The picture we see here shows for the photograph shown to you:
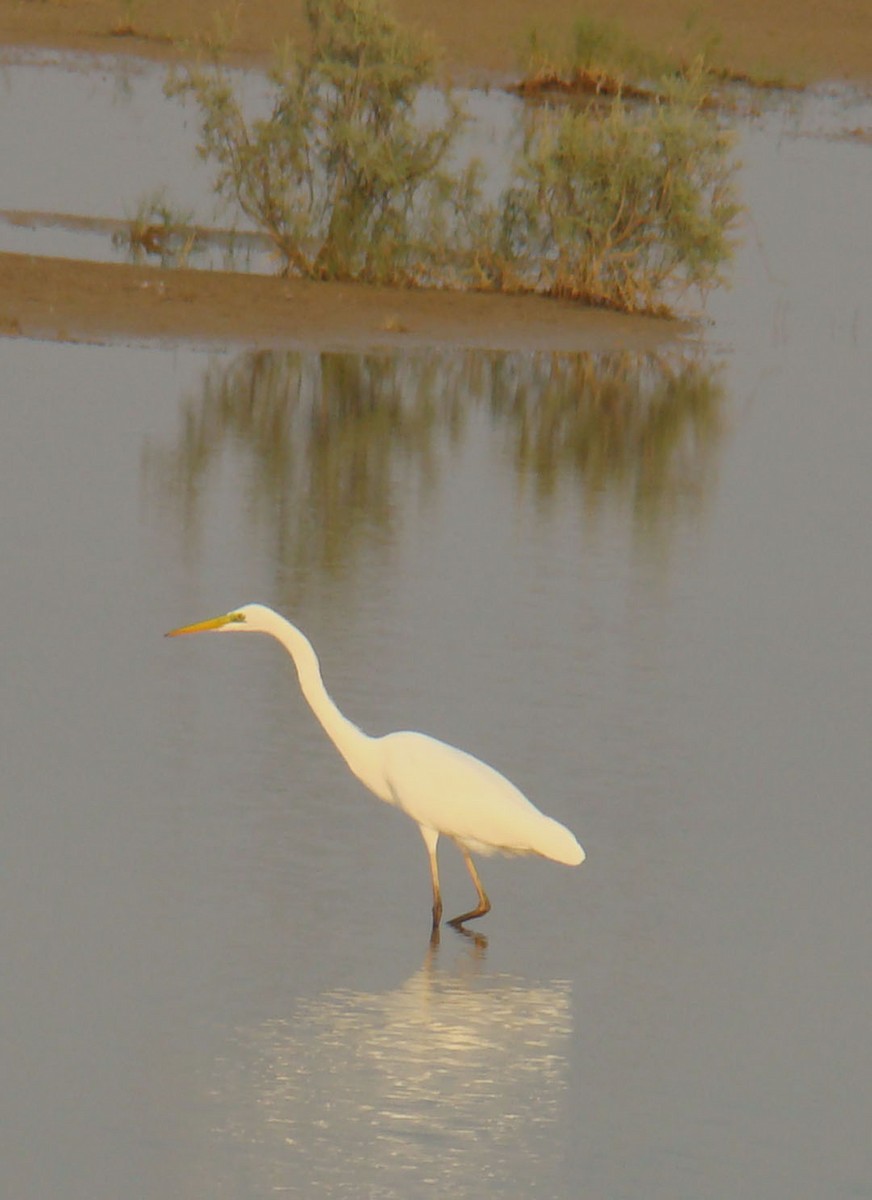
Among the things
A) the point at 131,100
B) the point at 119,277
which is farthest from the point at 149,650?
the point at 131,100

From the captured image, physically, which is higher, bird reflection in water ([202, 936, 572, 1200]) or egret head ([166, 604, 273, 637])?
egret head ([166, 604, 273, 637])

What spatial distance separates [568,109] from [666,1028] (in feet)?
47.8

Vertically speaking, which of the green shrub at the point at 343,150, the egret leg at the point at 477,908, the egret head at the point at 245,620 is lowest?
the egret leg at the point at 477,908

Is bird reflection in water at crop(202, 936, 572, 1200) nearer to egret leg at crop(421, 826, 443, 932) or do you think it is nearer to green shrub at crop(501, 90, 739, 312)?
egret leg at crop(421, 826, 443, 932)

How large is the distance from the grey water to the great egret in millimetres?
272

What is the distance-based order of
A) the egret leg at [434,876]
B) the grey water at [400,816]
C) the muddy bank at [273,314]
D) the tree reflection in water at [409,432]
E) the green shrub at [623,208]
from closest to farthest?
1. the grey water at [400,816]
2. the egret leg at [434,876]
3. the tree reflection in water at [409,432]
4. the muddy bank at [273,314]
5. the green shrub at [623,208]

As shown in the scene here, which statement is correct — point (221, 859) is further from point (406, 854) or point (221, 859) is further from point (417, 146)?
point (417, 146)

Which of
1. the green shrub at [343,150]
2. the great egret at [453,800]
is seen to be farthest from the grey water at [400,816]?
the green shrub at [343,150]

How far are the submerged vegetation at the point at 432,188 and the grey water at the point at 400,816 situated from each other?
11.9 ft

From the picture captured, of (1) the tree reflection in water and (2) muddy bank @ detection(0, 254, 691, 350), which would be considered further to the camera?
(2) muddy bank @ detection(0, 254, 691, 350)

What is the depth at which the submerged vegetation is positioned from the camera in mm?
19375

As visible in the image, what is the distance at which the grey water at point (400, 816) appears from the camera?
5.86 metres

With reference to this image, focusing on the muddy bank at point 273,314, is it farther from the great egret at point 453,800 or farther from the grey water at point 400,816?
the great egret at point 453,800

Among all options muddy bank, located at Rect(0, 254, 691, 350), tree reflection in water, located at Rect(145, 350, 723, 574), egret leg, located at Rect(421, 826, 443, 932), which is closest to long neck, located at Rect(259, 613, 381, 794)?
egret leg, located at Rect(421, 826, 443, 932)
